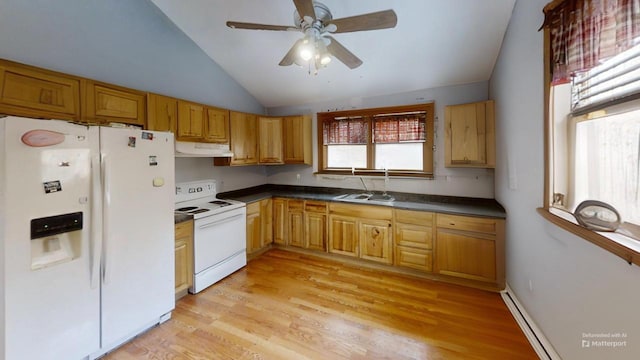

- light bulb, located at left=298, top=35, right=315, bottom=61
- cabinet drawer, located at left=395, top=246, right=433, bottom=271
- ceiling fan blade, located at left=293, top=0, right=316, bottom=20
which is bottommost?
cabinet drawer, located at left=395, top=246, right=433, bottom=271

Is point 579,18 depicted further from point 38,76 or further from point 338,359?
point 38,76

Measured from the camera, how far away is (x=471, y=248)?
2.64 metres

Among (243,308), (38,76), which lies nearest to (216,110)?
(38,76)

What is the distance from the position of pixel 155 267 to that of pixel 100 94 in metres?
1.56

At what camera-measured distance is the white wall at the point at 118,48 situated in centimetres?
192

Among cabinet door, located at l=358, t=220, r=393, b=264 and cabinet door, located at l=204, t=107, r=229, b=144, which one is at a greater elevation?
cabinet door, located at l=204, t=107, r=229, b=144

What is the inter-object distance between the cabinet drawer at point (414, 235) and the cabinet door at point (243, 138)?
2321 millimetres

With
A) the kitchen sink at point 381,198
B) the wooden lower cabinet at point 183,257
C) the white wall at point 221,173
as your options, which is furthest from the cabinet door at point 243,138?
the kitchen sink at point 381,198

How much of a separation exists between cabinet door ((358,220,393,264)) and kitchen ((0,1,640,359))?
82cm

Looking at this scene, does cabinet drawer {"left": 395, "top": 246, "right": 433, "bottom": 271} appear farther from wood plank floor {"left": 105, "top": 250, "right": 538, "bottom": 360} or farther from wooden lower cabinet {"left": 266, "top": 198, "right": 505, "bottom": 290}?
wood plank floor {"left": 105, "top": 250, "right": 538, "bottom": 360}

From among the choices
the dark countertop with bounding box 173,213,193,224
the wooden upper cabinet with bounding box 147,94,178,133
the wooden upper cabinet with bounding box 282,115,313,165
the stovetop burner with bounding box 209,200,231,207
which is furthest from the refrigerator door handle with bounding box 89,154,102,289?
the wooden upper cabinet with bounding box 282,115,313,165

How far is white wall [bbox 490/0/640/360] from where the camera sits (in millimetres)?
1104

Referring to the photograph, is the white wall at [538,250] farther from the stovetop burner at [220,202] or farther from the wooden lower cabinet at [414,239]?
the stovetop burner at [220,202]
